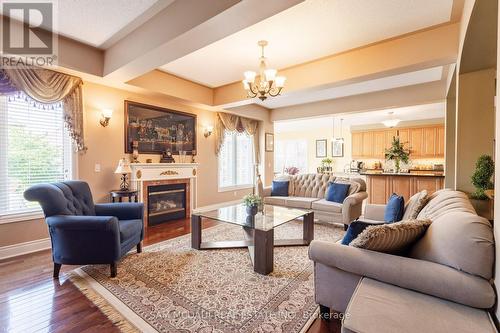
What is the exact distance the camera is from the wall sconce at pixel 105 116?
12.3 feet

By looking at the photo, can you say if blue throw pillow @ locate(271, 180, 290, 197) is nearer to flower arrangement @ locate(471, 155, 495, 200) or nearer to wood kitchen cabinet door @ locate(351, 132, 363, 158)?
flower arrangement @ locate(471, 155, 495, 200)

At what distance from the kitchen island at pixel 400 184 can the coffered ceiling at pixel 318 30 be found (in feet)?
11.2

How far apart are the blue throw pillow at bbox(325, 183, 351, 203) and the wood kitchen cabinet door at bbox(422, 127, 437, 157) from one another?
478 cm

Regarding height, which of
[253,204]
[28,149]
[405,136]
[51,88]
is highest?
[51,88]

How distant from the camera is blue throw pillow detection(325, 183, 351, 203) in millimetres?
4281

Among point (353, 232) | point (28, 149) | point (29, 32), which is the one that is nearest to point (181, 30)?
point (29, 32)

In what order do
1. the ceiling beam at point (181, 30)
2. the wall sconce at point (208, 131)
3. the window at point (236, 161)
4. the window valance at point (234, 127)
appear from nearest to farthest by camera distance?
1. the ceiling beam at point (181, 30)
2. the wall sconce at point (208, 131)
3. the window valance at point (234, 127)
4. the window at point (236, 161)

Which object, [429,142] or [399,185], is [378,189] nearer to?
[399,185]

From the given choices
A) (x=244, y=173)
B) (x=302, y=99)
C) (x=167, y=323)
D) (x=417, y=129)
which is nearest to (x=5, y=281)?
(x=167, y=323)

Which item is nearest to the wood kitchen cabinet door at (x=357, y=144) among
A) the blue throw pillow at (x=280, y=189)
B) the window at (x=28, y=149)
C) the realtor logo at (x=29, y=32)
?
the blue throw pillow at (x=280, y=189)

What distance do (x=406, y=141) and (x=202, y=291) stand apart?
26.3 ft

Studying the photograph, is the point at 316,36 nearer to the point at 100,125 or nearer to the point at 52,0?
the point at 52,0

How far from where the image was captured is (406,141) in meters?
7.64

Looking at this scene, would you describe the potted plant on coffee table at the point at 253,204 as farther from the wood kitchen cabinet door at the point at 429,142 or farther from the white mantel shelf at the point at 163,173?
the wood kitchen cabinet door at the point at 429,142
